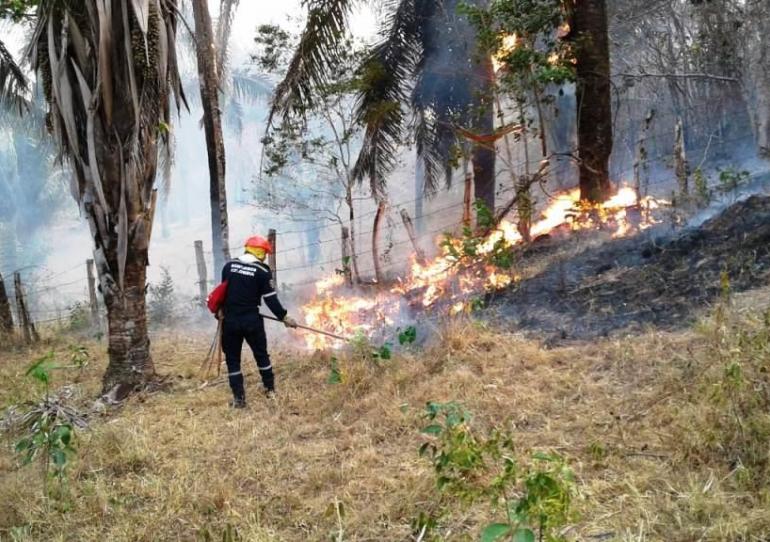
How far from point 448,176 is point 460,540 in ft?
35.4

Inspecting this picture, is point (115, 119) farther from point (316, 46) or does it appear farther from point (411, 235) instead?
point (411, 235)

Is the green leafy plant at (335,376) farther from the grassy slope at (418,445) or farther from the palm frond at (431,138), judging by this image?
the palm frond at (431,138)

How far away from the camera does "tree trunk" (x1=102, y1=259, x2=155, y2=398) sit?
6.25 m

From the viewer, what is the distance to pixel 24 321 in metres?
9.81

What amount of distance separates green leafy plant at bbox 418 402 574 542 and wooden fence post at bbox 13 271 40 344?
8.26m

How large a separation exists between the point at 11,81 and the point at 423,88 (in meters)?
6.91

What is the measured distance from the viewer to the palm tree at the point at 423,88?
36.0ft

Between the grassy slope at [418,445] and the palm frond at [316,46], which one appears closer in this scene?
the grassy slope at [418,445]

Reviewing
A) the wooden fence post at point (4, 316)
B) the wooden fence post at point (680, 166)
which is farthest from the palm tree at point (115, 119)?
the wooden fence post at point (680, 166)

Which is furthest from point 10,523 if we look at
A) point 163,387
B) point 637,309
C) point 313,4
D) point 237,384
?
point 313,4

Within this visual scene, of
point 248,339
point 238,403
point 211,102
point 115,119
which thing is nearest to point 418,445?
point 238,403

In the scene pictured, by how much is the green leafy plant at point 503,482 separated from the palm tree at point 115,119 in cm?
375

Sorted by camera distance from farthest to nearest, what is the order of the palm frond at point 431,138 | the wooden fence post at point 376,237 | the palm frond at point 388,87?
the palm frond at point 431,138 < the wooden fence post at point 376,237 < the palm frond at point 388,87

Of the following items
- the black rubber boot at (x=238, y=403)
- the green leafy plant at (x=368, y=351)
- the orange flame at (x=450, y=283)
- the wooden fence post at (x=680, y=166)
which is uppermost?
the wooden fence post at (x=680, y=166)
